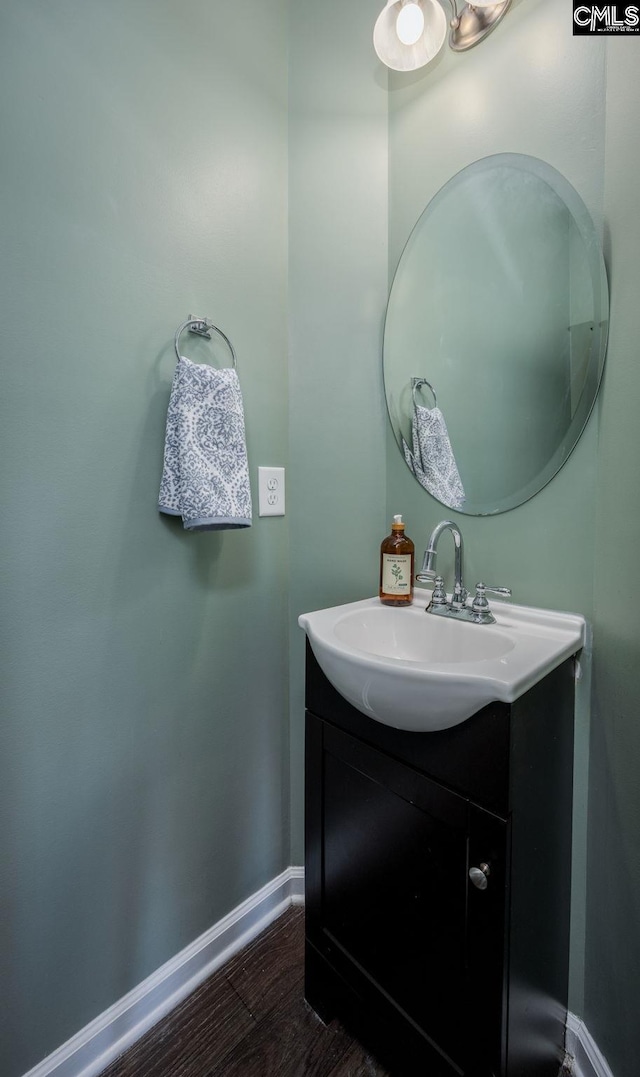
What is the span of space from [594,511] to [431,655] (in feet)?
1.44

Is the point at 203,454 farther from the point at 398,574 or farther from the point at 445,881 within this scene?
the point at 445,881

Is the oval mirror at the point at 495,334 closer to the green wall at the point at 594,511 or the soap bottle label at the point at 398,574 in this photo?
the green wall at the point at 594,511

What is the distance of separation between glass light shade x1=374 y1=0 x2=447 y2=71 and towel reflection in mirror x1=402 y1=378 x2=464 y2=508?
0.72m

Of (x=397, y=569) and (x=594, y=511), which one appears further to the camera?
(x=397, y=569)

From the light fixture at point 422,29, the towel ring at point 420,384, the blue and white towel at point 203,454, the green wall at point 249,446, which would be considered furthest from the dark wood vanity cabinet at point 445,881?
the light fixture at point 422,29

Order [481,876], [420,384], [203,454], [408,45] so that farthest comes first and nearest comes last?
[420,384] → [408,45] → [203,454] → [481,876]

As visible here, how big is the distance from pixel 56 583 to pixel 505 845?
86 centimetres

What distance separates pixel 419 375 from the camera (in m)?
1.25

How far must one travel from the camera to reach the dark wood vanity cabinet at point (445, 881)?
74 centimetres

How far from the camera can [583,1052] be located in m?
0.96

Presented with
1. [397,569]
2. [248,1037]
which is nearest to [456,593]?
[397,569]

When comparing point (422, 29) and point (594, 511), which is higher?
point (422, 29)

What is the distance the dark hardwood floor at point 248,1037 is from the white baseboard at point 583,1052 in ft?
1.24

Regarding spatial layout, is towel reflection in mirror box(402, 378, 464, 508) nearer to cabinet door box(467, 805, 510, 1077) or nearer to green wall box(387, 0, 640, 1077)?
green wall box(387, 0, 640, 1077)
